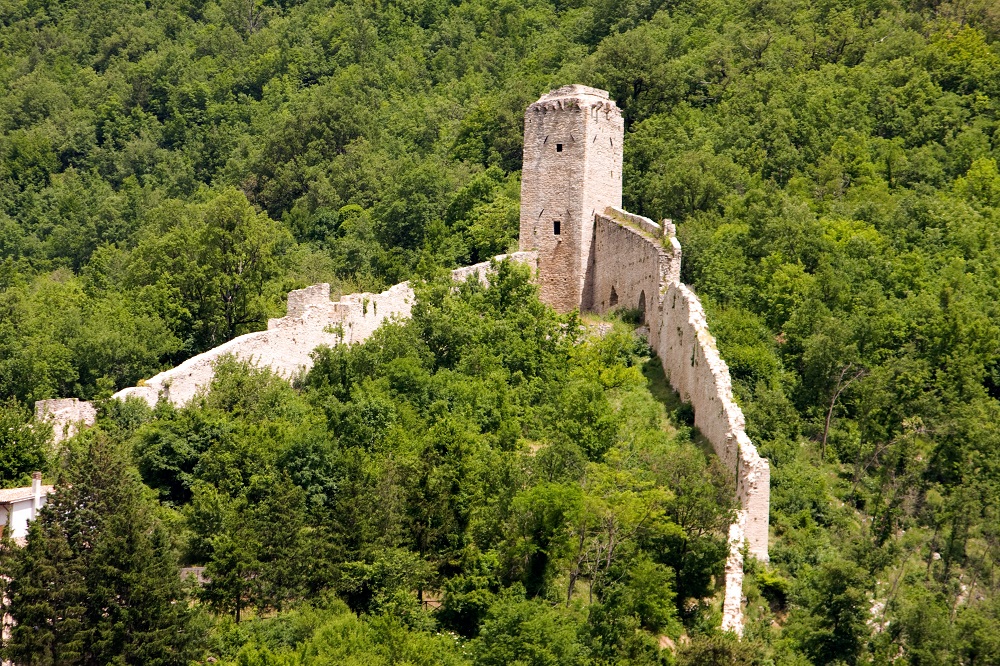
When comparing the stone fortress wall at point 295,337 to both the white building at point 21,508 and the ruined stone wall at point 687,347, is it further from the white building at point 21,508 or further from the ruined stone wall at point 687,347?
the ruined stone wall at point 687,347

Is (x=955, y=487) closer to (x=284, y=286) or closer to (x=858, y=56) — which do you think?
(x=284, y=286)

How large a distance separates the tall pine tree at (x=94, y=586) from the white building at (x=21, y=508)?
999mm

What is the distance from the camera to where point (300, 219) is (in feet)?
173

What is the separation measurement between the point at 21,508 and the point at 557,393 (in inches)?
392

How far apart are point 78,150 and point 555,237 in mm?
35861

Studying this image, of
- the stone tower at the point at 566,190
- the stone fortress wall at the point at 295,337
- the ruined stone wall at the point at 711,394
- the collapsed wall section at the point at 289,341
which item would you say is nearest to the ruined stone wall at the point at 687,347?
the ruined stone wall at the point at 711,394

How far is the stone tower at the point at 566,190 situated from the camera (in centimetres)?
3638

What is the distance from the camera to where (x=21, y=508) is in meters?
27.6

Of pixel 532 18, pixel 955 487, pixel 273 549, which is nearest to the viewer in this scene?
pixel 273 549

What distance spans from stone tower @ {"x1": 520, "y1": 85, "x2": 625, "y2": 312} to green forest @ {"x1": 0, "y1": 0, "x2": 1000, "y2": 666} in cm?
Result: 157

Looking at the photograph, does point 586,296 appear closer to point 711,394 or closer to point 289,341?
point 289,341

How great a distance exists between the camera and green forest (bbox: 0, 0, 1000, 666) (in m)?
Result: 26.0

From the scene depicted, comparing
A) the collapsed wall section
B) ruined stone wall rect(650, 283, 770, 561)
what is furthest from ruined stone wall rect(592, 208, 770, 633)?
the collapsed wall section

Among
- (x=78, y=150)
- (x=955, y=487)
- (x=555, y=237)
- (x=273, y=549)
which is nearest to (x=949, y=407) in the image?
(x=955, y=487)
